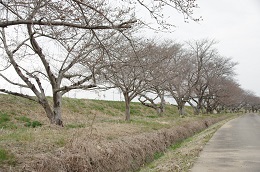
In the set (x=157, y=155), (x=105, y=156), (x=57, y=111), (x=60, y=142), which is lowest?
(x=157, y=155)

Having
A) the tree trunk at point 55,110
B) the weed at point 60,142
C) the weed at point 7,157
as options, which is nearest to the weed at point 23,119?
the tree trunk at point 55,110

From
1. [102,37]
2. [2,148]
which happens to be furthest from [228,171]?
[102,37]

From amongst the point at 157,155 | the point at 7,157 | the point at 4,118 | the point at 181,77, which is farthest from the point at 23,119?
the point at 181,77

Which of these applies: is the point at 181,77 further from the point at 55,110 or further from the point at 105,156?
the point at 105,156

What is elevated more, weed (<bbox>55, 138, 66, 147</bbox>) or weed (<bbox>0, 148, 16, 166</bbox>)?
weed (<bbox>55, 138, 66, 147</bbox>)

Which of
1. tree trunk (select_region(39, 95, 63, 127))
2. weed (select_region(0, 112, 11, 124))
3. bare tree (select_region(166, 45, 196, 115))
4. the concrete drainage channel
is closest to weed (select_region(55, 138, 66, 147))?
the concrete drainage channel

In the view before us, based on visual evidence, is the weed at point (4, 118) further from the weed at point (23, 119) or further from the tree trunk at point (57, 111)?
the tree trunk at point (57, 111)

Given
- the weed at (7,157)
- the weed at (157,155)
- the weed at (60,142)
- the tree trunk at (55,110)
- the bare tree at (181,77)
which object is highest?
the bare tree at (181,77)

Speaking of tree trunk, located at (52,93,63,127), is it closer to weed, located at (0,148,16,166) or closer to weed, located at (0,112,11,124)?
weed, located at (0,112,11,124)

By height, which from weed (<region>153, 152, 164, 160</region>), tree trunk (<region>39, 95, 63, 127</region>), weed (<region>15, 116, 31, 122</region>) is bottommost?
weed (<region>153, 152, 164, 160</region>)

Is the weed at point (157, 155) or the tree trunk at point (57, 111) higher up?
the tree trunk at point (57, 111)

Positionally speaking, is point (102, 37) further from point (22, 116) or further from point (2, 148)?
point (22, 116)

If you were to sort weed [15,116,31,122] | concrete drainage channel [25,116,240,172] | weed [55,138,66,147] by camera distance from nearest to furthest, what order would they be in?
concrete drainage channel [25,116,240,172], weed [55,138,66,147], weed [15,116,31,122]

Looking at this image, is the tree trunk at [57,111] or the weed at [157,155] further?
the tree trunk at [57,111]
